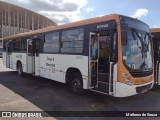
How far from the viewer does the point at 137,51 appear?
7.18 metres

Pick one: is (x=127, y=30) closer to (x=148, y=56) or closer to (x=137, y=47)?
(x=137, y=47)

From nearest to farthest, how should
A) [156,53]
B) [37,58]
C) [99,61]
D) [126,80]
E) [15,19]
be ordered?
[126,80]
[99,61]
[156,53]
[37,58]
[15,19]

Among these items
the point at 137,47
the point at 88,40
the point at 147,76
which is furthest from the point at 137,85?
the point at 88,40

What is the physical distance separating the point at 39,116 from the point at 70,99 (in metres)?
2.02

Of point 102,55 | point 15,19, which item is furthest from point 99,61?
point 15,19

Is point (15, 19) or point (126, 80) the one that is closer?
point (126, 80)

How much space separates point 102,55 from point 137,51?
154cm

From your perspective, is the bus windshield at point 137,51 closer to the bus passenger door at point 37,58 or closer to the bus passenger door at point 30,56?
the bus passenger door at point 37,58

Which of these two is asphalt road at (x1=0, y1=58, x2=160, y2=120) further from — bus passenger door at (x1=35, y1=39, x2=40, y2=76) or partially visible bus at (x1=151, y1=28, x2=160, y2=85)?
bus passenger door at (x1=35, y1=39, x2=40, y2=76)

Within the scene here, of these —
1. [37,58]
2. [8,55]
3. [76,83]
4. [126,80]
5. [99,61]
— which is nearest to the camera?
[126,80]

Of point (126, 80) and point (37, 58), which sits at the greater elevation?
point (37, 58)

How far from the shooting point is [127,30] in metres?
6.95

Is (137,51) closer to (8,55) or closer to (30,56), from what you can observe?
(30,56)

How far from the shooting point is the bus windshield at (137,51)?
6855mm
